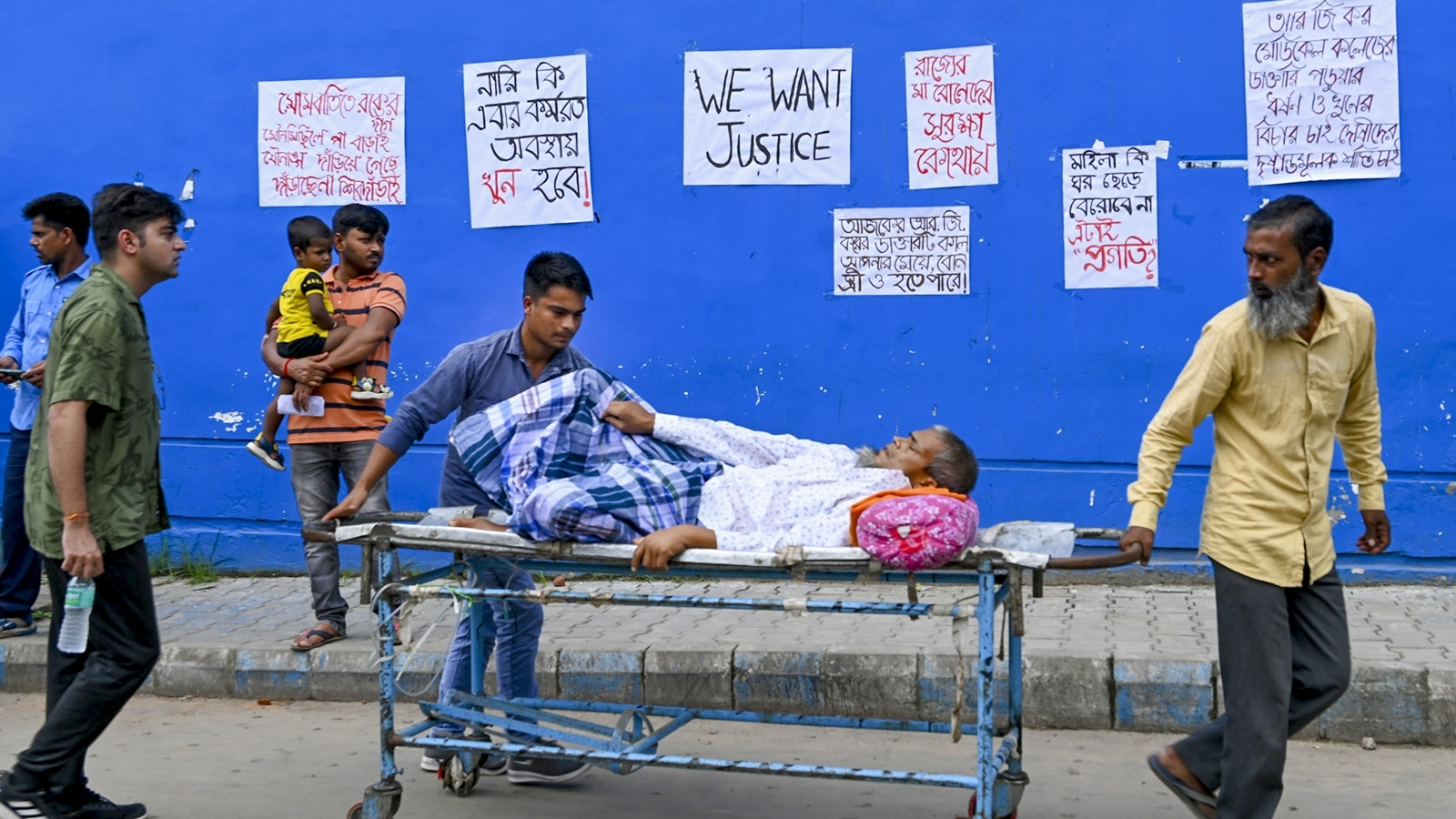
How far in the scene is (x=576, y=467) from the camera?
3.92 meters

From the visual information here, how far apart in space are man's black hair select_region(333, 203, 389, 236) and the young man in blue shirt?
1375 millimetres

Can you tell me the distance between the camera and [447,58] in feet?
22.8

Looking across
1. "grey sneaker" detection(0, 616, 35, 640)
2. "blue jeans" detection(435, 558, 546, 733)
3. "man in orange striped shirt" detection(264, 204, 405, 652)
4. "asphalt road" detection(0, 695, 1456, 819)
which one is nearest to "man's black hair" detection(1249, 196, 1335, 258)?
"asphalt road" detection(0, 695, 1456, 819)

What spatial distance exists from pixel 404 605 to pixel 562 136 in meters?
3.67

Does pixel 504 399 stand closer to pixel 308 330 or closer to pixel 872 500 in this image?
pixel 872 500

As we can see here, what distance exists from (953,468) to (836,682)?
4.92ft

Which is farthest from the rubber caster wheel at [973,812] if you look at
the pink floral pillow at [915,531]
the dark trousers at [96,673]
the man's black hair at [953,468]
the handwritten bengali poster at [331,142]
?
the handwritten bengali poster at [331,142]

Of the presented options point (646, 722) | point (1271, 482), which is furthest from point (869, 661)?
point (1271, 482)

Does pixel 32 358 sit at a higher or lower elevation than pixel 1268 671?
higher

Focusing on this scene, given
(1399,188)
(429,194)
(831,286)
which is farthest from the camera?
(429,194)

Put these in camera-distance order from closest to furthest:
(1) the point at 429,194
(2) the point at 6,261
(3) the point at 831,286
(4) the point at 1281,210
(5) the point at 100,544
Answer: (4) the point at 1281,210
(5) the point at 100,544
(3) the point at 831,286
(1) the point at 429,194
(2) the point at 6,261

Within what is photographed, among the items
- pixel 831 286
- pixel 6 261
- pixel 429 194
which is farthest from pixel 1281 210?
pixel 6 261

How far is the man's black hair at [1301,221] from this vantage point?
316 centimetres

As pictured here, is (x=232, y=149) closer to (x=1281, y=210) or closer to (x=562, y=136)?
(x=562, y=136)
